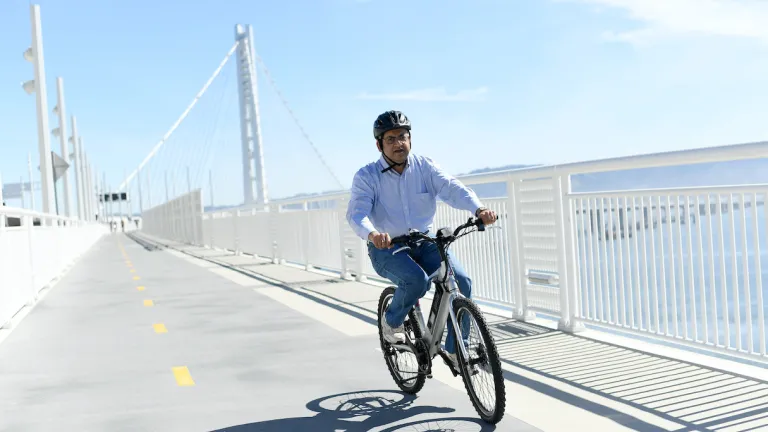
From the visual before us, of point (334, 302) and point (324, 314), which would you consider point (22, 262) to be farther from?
point (324, 314)

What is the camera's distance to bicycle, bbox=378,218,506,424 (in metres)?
4.00

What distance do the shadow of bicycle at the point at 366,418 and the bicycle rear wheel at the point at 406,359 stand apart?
7 centimetres

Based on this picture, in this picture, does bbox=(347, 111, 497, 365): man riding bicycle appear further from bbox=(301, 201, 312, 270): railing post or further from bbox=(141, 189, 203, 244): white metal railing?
bbox=(141, 189, 203, 244): white metal railing

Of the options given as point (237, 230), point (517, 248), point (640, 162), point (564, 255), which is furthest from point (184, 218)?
point (640, 162)

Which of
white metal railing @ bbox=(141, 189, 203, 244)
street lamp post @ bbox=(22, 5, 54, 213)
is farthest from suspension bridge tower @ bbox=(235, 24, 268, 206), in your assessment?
street lamp post @ bbox=(22, 5, 54, 213)

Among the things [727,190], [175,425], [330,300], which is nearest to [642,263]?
[727,190]

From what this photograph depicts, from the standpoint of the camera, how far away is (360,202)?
4582mm

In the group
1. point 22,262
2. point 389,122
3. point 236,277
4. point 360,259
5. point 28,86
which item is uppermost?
point 28,86

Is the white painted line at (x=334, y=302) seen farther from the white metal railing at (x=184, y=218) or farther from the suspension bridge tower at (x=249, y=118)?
the suspension bridge tower at (x=249, y=118)

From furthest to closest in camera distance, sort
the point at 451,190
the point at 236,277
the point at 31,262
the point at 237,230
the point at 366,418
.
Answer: the point at 237,230 < the point at 236,277 < the point at 31,262 < the point at 451,190 < the point at 366,418

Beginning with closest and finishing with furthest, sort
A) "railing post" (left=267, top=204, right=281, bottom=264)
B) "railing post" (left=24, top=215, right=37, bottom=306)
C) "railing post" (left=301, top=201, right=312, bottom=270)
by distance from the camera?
"railing post" (left=24, top=215, right=37, bottom=306), "railing post" (left=301, top=201, right=312, bottom=270), "railing post" (left=267, top=204, right=281, bottom=264)

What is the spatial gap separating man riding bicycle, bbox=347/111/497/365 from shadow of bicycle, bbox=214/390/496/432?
38 cm

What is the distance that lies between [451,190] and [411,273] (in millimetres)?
518

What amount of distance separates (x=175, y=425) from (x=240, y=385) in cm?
92
